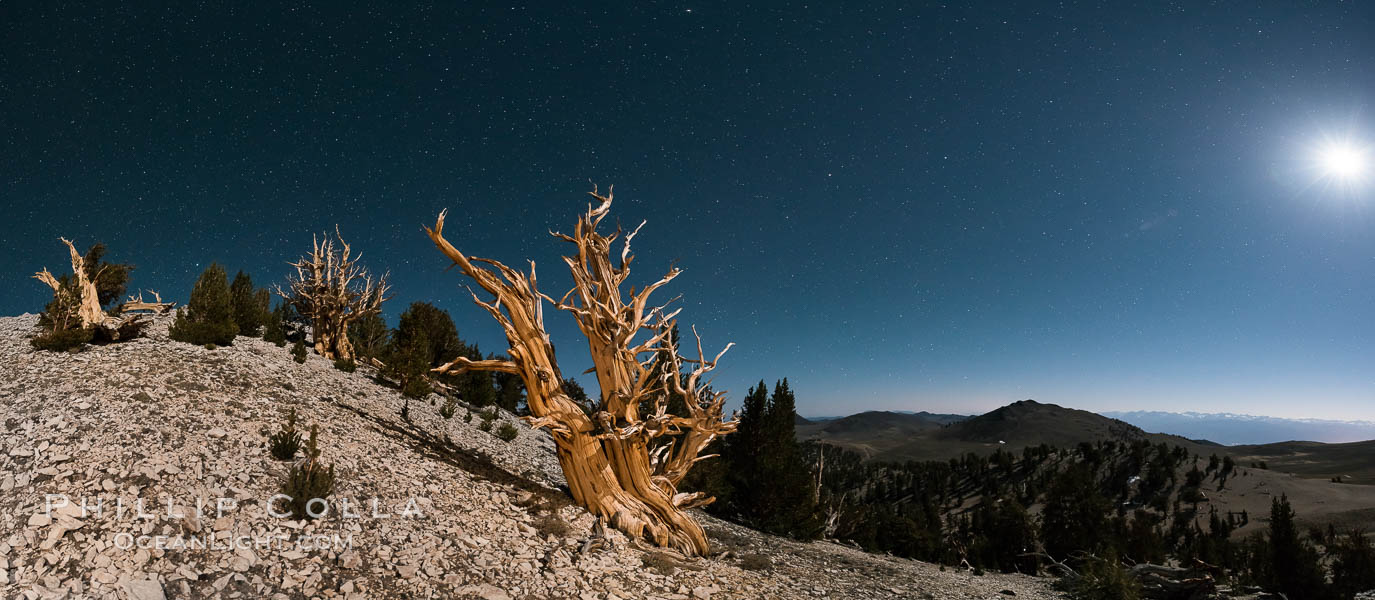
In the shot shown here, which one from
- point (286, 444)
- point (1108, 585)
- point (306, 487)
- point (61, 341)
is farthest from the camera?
point (1108, 585)

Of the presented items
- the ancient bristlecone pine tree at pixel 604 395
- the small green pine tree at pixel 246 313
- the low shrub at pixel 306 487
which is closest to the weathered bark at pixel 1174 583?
the ancient bristlecone pine tree at pixel 604 395

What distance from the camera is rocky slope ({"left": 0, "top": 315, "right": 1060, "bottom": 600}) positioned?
17.8 feet

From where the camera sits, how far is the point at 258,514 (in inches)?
249

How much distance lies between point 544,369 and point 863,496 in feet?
279

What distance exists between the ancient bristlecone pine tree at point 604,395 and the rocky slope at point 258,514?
0.67 metres

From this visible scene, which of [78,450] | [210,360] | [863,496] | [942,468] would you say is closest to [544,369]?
[78,450]

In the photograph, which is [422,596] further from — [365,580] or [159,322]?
[159,322]

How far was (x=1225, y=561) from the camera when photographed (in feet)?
95.8

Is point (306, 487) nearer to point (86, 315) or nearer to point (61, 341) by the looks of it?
point (61, 341)

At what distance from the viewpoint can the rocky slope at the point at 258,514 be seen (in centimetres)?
542

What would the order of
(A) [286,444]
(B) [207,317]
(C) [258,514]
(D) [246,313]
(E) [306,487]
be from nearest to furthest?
(C) [258,514]
(E) [306,487]
(A) [286,444]
(B) [207,317]
(D) [246,313]

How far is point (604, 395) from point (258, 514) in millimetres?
4949

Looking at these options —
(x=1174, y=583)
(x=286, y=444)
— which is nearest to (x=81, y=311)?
(x=286, y=444)

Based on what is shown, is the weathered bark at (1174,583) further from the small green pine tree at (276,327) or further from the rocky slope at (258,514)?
the small green pine tree at (276,327)
